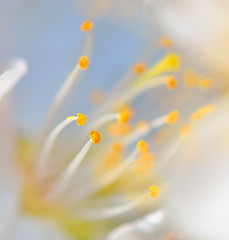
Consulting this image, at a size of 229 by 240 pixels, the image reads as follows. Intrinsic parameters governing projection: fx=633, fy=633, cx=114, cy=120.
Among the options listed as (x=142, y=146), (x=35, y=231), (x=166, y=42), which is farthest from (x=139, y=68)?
(x=35, y=231)

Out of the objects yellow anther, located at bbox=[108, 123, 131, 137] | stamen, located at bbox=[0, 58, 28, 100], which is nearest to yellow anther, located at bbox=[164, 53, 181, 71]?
yellow anther, located at bbox=[108, 123, 131, 137]

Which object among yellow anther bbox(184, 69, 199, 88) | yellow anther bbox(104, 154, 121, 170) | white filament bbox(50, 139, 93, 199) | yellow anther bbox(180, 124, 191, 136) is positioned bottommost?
white filament bbox(50, 139, 93, 199)

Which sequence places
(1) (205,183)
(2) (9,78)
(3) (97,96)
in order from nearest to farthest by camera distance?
(2) (9,78) → (1) (205,183) → (3) (97,96)

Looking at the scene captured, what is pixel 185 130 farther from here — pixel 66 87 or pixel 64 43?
pixel 64 43

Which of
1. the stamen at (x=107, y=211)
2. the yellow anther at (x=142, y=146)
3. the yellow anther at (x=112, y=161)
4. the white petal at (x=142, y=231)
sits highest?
the yellow anther at (x=112, y=161)

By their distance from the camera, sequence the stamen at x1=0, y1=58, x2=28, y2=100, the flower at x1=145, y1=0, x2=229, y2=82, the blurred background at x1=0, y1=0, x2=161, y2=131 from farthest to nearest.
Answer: the blurred background at x1=0, y1=0, x2=161, y2=131
the flower at x1=145, y1=0, x2=229, y2=82
the stamen at x1=0, y1=58, x2=28, y2=100

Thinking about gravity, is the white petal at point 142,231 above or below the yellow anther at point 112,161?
below

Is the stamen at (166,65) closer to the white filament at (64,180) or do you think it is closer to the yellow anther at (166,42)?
the yellow anther at (166,42)

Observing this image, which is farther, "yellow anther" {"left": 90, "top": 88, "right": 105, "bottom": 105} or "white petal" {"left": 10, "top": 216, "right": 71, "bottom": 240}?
"yellow anther" {"left": 90, "top": 88, "right": 105, "bottom": 105}

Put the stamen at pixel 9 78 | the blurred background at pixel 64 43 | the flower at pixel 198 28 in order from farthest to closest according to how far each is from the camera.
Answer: the blurred background at pixel 64 43
the flower at pixel 198 28
the stamen at pixel 9 78

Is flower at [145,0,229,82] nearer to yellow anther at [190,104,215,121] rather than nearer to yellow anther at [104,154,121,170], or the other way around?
yellow anther at [190,104,215,121]

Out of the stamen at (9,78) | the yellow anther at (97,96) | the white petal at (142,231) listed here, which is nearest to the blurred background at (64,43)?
the yellow anther at (97,96)

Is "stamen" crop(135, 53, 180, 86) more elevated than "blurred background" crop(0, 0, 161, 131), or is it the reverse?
"blurred background" crop(0, 0, 161, 131)
